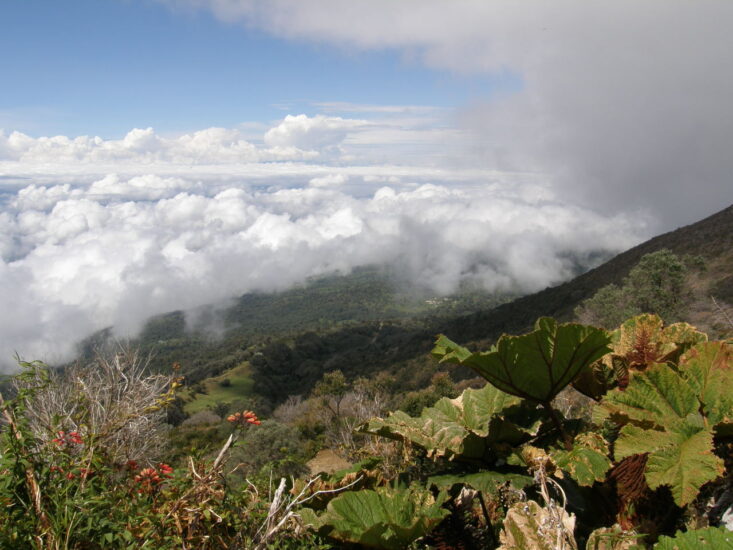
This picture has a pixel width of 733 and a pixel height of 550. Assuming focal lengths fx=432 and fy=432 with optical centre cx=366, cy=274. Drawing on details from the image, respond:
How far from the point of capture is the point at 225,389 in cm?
7756

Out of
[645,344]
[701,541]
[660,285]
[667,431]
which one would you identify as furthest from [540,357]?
[660,285]

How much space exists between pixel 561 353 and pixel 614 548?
37.9 inches

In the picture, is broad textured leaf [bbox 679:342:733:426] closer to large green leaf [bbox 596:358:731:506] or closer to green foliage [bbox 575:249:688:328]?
large green leaf [bbox 596:358:731:506]

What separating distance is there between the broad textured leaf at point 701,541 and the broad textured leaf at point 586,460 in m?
0.75

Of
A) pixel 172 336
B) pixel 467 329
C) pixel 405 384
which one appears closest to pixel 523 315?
pixel 467 329

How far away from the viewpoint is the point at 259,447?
1648 centimetres

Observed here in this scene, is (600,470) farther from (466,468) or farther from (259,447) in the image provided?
(259,447)

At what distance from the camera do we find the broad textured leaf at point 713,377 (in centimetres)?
223

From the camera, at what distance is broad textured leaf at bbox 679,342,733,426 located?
2.23 meters

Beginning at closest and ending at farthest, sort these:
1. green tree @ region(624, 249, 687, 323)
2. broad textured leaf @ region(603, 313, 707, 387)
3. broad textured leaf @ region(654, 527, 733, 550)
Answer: broad textured leaf @ region(654, 527, 733, 550), broad textured leaf @ region(603, 313, 707, 387), green tree @ region(624, 249, 687, 323)

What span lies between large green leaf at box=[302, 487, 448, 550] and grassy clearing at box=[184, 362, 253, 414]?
6436cm

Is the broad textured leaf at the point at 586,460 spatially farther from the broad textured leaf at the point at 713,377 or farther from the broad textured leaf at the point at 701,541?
the broad textured leaf at the point at 701,541

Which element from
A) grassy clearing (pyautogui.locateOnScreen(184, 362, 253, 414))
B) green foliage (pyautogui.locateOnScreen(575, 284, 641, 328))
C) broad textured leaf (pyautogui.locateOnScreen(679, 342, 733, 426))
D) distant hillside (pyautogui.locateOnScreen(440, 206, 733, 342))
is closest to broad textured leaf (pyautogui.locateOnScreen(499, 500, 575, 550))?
broad textured leaf (pyautogui.locateOnScreen(679, 342, 733, 426))

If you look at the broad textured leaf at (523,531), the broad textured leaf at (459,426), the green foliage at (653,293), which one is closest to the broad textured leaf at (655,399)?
the broad textured leaf at (459,426)
